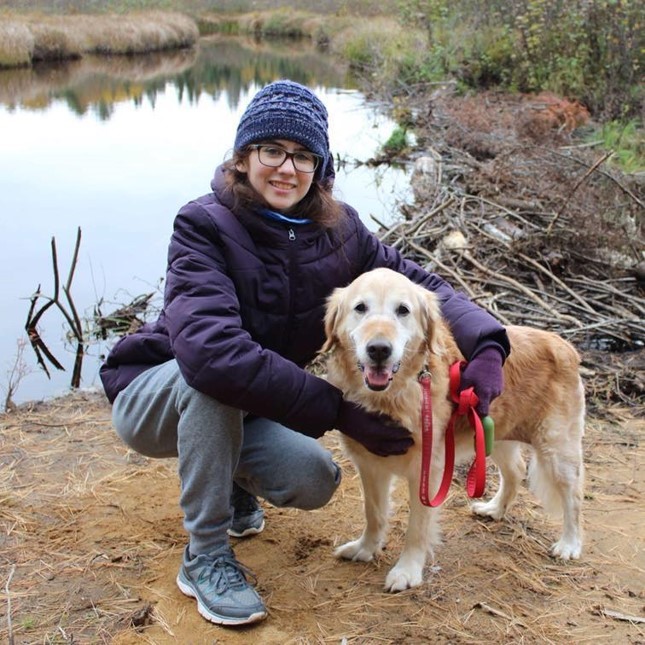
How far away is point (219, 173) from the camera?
9.52ft

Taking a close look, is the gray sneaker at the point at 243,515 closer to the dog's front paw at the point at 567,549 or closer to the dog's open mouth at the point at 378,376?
the dog's open mouth at the point at 378,376

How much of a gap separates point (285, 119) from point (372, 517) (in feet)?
5.30

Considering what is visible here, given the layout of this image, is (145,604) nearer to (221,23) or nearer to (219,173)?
(219,173)

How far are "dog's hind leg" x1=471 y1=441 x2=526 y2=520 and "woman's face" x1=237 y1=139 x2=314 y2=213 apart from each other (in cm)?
149

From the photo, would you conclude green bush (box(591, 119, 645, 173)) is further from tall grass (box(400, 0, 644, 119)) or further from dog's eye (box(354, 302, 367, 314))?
dog's eye (box(354, 302, 367, 314))

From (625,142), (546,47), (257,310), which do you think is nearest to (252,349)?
(257,310)

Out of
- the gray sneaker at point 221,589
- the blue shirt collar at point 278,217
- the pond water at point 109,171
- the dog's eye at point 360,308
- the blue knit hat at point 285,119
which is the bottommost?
the pond water at point 109,171

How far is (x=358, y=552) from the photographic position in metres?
3.09

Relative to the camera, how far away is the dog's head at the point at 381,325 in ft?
8.34

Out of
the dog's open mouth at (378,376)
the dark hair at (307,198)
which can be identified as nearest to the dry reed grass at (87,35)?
the dark hair at (307,198)

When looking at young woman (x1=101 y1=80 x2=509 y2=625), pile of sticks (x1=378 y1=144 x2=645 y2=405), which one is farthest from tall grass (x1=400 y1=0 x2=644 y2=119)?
young woman (x1=101 y1=80 x2=509 y2=625)

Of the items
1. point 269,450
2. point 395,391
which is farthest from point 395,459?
point 269,450

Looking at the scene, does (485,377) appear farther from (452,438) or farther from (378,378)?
(378,378)

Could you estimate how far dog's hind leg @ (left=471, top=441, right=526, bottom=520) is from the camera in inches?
134
